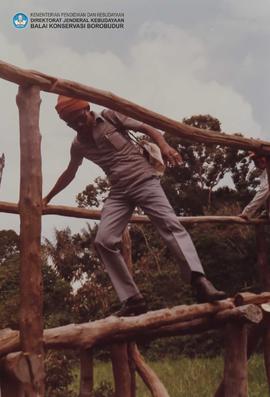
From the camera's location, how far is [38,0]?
4.25 m

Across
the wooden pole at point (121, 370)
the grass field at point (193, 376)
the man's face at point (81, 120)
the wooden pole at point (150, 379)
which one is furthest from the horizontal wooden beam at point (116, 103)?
the grass field at point (193, 376)

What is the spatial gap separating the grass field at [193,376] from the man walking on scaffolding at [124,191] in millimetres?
5007

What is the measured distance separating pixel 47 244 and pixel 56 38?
8.91m

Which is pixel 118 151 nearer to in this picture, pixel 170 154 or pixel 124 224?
pixel 170 154

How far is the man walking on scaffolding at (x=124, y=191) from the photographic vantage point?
3.81m

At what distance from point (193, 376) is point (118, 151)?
6.87 metres

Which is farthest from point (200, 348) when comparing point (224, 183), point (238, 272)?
point (224, 183)

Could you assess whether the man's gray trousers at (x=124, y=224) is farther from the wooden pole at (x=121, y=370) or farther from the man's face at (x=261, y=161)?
the wooden pole at (x=121, y=370)

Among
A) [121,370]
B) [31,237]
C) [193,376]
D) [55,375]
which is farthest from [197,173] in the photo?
[31,237]

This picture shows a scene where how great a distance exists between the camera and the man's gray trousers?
12.5 ft

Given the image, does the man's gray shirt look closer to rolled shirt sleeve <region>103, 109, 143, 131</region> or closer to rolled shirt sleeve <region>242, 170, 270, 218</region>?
rolled shirt sleeve <region>103, 109, 143, 131</region>

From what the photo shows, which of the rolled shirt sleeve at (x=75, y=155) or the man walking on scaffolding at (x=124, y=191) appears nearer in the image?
the man walking on scaffolding at (x=124, y=191)

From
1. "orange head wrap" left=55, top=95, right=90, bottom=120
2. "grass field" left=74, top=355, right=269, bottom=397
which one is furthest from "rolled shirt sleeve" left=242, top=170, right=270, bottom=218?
"grass field" left=74, top=355, right=269, bottom=397

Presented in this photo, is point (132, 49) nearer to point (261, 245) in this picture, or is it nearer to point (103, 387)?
point (261, 245)
